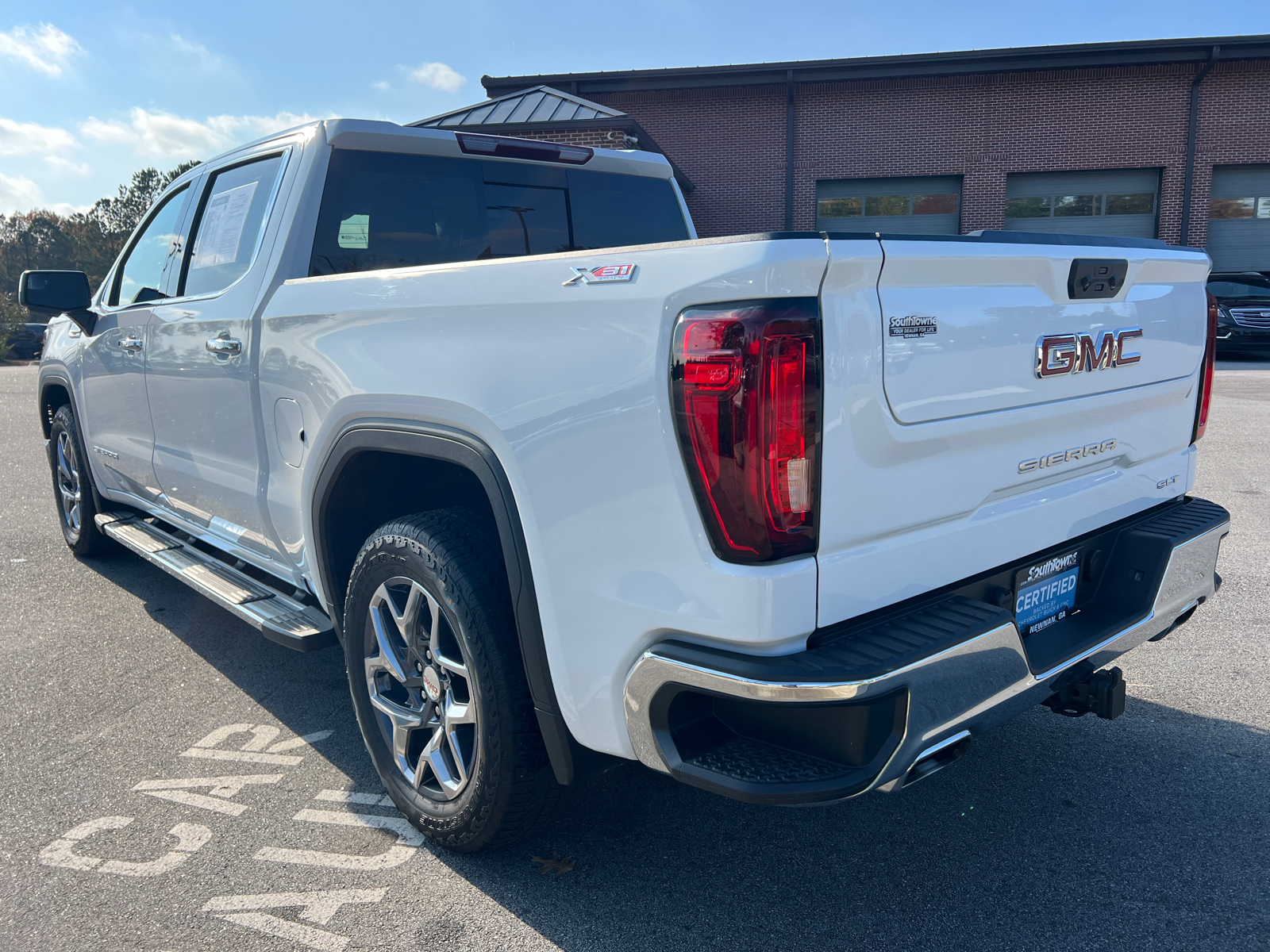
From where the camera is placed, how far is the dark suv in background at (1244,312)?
60.6ft

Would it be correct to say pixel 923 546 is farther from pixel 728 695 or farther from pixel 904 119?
pixel 904 119

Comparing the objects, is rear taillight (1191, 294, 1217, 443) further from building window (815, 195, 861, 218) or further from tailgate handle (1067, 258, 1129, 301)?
building window (815, 195, 861, 218)

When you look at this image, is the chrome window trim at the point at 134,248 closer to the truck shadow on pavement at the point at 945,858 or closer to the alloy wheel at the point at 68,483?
the alloy wheel at the point at 68,483

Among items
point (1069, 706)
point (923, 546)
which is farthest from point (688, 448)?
point (1069, 706)

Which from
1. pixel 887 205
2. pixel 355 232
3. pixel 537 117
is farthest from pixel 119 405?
pixel 887 205

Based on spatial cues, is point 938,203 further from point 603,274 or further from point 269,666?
point 603,274

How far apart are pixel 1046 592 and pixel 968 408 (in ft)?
2.33

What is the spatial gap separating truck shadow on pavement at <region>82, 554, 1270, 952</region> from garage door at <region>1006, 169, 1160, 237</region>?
23.9 m

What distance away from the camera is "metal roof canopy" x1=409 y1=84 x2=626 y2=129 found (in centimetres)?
1734

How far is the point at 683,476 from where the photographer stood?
1803 millimetres

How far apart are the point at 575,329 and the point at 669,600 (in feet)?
2.03

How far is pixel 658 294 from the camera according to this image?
183 centimetres

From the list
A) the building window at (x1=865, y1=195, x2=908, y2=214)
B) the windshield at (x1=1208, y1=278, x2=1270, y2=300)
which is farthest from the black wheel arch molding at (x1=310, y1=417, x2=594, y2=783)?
the building window at (x1=865, y1=195, x2=908, y2=214)

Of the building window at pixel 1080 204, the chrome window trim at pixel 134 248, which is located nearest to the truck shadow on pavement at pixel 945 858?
the chrome window trim at pixel 134 248
